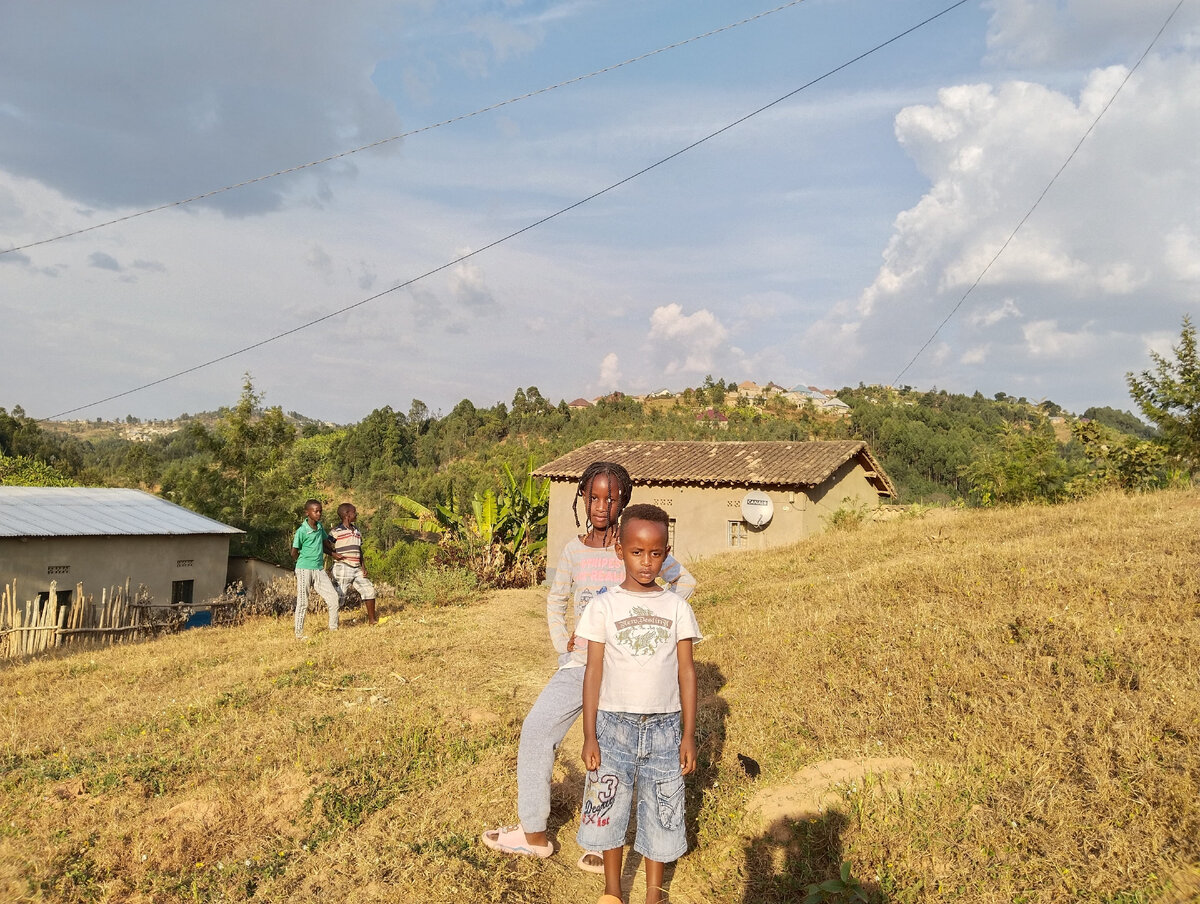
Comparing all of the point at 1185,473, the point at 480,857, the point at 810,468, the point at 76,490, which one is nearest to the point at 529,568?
the point at 810,468

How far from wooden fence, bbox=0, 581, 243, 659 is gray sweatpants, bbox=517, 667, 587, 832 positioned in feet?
32.6

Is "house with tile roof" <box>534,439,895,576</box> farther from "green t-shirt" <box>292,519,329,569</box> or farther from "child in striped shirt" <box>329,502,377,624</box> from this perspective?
"green t-shirt" <box>292,519,329,569</box>

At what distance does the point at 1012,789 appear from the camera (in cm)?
392

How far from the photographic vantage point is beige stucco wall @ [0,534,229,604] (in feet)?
47.5

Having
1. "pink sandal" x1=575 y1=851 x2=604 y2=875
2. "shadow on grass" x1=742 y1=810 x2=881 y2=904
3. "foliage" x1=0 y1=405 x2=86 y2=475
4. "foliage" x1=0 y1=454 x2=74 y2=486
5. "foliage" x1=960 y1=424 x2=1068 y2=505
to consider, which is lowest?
"pink sandal" x1=575 y1=851 x2=604 y2=875

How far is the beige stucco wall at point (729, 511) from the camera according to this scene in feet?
60.0

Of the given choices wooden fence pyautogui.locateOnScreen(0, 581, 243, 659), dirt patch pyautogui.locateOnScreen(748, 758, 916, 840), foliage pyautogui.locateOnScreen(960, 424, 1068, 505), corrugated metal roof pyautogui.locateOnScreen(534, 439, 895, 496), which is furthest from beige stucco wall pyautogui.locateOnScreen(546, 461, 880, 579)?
dirt patch pyautogui.locateOnScreen(748, 758, 916, 840)

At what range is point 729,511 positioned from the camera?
755 inches

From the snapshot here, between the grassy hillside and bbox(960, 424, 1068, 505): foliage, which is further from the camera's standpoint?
bbox(960, 424, 1068, 505): foliage

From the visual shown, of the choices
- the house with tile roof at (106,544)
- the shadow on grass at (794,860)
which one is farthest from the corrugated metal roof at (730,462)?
the shadow on grass at (794,860)

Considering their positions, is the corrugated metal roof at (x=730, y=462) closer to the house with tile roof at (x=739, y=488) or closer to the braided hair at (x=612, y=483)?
the house with tile roof at (x=739, y=488)

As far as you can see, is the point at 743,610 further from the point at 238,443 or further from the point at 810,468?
the point at 238,443

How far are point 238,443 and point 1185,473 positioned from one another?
2669cm

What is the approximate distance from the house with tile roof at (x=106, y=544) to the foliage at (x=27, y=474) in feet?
41.0
